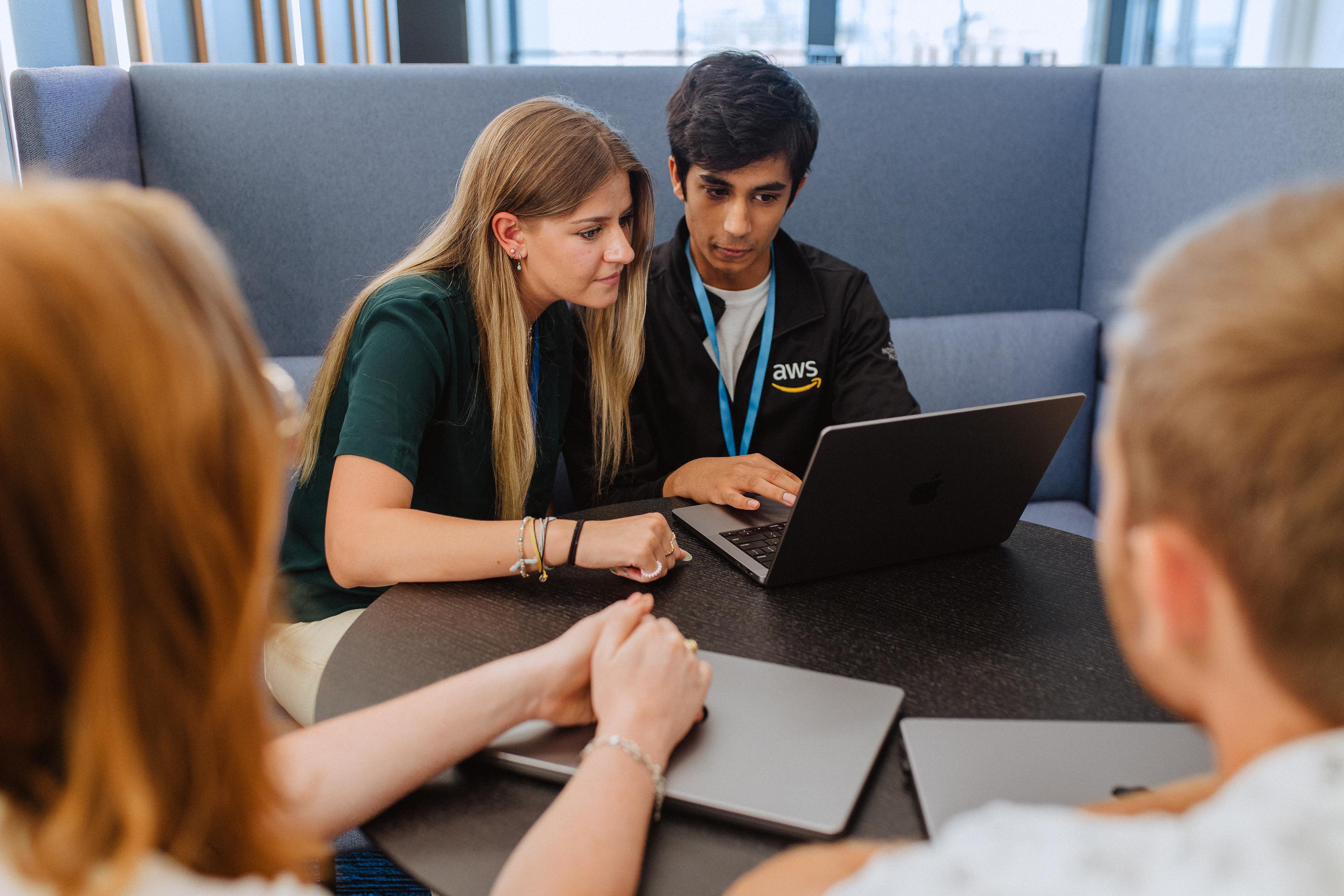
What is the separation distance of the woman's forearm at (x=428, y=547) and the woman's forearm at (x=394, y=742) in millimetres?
299

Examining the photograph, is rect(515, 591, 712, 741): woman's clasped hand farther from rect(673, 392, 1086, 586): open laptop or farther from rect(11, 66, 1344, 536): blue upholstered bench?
rect(11, 66, 1344, 536): blue upholstered bench

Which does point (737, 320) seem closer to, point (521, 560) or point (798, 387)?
point (798, 387)

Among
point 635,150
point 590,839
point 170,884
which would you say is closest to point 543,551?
point 590,839

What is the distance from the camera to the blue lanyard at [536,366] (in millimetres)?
1534

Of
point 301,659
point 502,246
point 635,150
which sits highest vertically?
point 635,150

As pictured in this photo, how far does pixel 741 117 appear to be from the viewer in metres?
1.70

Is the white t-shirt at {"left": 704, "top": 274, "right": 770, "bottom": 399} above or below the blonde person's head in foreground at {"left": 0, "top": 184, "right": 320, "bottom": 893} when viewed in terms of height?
below

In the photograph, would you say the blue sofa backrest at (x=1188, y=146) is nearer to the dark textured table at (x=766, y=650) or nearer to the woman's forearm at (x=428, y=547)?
the dark textured table at (x=766, y=650)

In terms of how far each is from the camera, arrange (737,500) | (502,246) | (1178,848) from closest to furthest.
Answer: (1178,848) < (737,500) < (502,246)

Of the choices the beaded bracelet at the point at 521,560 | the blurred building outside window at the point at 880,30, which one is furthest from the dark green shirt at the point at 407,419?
the blurred building outside window at the point at 880,30

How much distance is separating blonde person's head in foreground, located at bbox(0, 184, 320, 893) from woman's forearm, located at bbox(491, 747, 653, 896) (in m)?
0.20

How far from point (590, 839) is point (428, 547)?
20.8 inches

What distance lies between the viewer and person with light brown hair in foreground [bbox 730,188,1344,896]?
0.38 meters

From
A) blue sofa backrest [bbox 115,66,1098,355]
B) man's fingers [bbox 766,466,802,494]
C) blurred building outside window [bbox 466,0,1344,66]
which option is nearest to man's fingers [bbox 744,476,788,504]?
man's fingers [bbox 766,466,802,494]
